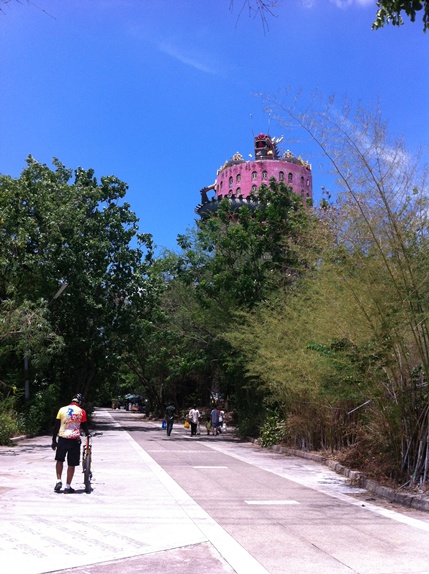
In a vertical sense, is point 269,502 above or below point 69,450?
below

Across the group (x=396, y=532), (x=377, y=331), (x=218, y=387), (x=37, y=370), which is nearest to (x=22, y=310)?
(x=37, y=370)

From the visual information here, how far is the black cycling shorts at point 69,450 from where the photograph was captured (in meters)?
9.93

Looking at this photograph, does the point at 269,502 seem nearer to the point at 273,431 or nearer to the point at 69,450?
the point at 69,450

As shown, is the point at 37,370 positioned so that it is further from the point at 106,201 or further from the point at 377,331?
the point at 377,331

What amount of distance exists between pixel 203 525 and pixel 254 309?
1592 cm

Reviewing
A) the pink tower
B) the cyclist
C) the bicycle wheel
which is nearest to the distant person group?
the bicycle wheel

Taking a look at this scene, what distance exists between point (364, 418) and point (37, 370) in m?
18.0

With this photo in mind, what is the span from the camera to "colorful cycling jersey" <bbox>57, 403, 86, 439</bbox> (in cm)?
1003

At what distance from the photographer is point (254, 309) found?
76.2ft

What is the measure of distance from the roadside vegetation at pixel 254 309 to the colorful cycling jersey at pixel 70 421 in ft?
16.3

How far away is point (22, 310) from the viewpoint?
19.6 meters

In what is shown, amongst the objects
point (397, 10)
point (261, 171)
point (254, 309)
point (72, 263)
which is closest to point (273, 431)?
point (254, 309)

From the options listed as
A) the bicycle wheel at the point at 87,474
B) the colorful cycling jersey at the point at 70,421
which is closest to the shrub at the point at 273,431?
the bicycle wheel at the point at 87,474

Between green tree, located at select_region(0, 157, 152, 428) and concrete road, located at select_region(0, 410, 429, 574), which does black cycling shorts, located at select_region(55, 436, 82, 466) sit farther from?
green tree, located at select_region(0, 157, 152, 428)
